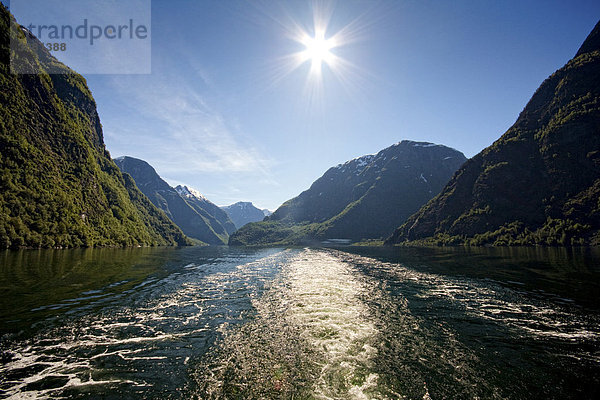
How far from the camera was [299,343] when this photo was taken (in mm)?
18141

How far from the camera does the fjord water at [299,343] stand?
12.5 meters

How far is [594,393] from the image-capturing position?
12000 mm

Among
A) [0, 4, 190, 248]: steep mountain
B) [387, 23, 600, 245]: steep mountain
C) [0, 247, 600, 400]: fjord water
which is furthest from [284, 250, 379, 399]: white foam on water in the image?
[387, 23, 600, 245]: steep mountain

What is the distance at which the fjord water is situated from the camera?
12.5 meters

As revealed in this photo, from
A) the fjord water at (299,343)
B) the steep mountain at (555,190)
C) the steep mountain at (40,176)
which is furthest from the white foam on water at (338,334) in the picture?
the steep mountain at (555,190)

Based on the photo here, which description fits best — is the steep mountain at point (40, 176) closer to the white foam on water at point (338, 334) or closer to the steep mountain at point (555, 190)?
the white foam on water at point (338, 334)

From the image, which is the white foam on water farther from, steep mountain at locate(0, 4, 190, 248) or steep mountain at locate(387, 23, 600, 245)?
steep mountain at locate(387, 23, 600, 245)

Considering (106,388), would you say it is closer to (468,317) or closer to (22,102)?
(468,317)

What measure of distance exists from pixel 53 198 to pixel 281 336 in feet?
566

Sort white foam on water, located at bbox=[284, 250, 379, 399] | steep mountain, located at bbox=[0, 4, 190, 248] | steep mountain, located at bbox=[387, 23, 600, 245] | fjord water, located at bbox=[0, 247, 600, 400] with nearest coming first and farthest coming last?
fjord water, located at bbox=[0, 247, 600, 400] → white foam on water, located at bbox=[284, 250, 379, 399] → steep mountain, located at bbox=[0, 4, 190, 248] → steep mountain, located at bbox=[387, 23, 600, 245]

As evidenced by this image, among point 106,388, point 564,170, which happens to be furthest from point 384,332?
point 564,170

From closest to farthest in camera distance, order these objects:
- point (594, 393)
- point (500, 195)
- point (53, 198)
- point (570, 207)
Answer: point (594, 393)
point (53, 198)
point (570, 207)
point (500, 195)

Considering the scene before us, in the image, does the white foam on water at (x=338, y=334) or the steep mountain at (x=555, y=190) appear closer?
the white foam on water at (x=338, y=334)

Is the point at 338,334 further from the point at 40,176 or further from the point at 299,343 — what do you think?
the point at 40,176
